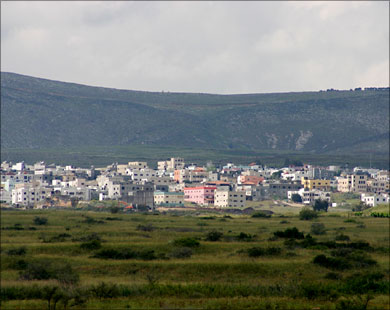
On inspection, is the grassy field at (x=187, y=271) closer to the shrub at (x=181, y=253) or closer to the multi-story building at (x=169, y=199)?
the shrub at (x=181, y=253)

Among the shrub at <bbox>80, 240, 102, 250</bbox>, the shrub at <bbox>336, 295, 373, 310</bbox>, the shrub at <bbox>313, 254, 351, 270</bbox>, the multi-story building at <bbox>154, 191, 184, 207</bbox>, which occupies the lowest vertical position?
the shrub at <bbox>336, 295, 373, 310</bbox>

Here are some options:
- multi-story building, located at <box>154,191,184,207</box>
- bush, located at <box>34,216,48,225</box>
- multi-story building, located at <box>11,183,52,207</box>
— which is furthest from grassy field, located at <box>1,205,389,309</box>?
multi-story building, located at <box>11,183,52,207</box>

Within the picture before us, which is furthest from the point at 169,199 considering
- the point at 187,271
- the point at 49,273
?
the point at 49,273

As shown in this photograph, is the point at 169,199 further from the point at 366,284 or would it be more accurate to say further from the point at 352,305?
the point at 352,305

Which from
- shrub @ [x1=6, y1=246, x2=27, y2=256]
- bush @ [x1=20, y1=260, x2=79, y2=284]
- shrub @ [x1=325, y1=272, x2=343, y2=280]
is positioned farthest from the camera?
shrub @ [x1=6, y1=246, x2=27, y2=256]

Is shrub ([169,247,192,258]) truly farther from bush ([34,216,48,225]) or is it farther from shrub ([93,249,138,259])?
bush ([34,216,48,225])

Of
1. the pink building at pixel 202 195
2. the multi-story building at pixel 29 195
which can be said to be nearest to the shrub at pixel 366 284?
the multi-story building at pixel 29 195
